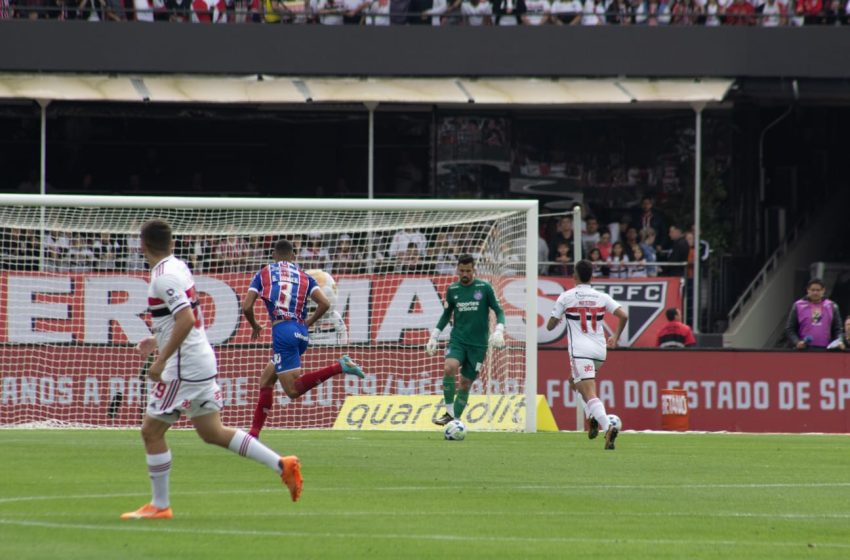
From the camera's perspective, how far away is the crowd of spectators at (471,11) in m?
28.4

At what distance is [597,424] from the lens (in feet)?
55.1

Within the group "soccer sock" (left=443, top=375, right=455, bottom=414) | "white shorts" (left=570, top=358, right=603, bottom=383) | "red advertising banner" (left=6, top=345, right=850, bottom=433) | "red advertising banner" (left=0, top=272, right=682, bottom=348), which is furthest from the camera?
"red advertising banner" (left=0, top=272, right=682, bottom=348)

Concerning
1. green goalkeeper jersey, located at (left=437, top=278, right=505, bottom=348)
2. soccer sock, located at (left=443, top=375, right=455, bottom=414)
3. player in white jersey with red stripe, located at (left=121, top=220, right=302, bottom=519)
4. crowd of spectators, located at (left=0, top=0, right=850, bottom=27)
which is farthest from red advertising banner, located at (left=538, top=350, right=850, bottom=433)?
player in white jersey with red stripe, located at (left=121, top=220, right=302, bottom=519)

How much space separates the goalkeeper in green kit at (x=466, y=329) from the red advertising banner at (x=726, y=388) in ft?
18.2

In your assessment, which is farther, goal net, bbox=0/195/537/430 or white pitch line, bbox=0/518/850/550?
goal net, bbox=0/195/537/430

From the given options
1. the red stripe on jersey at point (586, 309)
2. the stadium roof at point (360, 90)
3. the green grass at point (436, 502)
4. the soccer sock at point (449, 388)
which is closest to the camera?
the green grass at point (436, 502)

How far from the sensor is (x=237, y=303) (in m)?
21.9

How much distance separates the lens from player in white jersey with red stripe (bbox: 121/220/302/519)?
9594 millimetres

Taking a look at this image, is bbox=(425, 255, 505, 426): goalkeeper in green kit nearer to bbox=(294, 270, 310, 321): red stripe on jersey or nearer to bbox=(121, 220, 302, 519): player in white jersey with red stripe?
bbox=(294, 270, 310, 321): red stripe on jersey

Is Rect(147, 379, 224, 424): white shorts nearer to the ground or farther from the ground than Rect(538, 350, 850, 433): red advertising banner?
farther from the ground

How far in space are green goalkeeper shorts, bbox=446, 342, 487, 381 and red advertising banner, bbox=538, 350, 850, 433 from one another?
5528mm

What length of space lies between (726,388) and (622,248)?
425 cm

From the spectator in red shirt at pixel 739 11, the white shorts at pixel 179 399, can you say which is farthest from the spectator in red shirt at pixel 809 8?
the white shorts at pixel 179 399

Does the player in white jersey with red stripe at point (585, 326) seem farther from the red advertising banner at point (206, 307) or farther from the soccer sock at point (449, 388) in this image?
the red advertising banner at point (206, 307)
